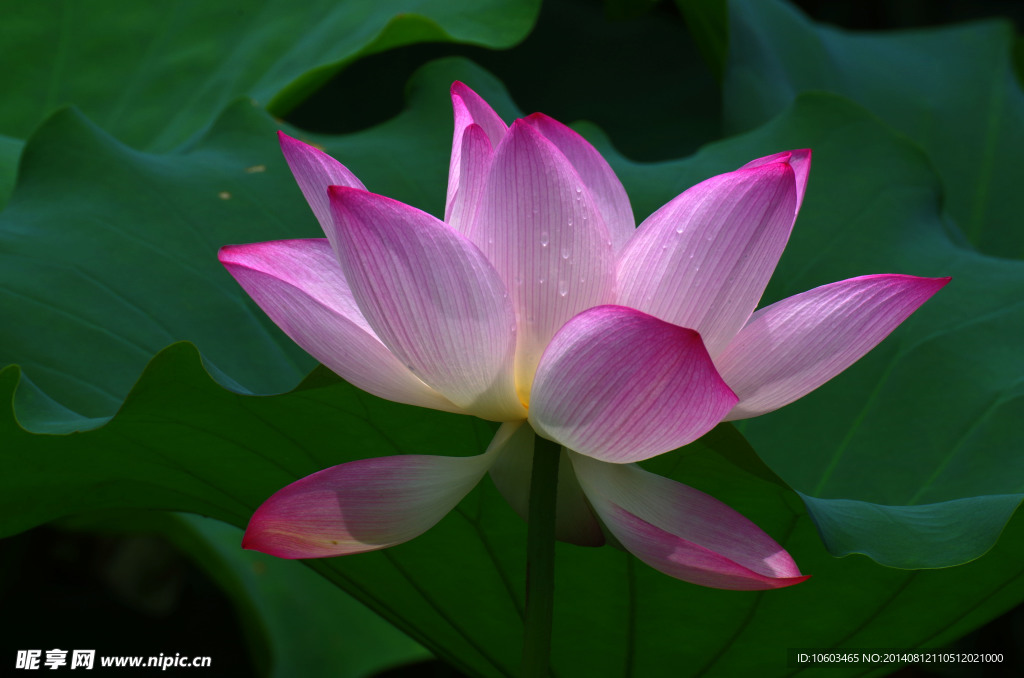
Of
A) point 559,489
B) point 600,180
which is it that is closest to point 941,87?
point 600,180

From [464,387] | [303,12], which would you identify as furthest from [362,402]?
[303,12]

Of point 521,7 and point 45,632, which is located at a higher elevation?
point 521,7

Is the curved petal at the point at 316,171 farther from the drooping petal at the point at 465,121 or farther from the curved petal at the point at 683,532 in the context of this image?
the curved petal at the point at 683,532

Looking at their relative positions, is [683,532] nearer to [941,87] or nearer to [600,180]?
[600,180]

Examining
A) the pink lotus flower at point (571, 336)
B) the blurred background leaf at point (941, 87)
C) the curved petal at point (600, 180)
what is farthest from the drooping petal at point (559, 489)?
the blurred background leaf at point (941, 87)

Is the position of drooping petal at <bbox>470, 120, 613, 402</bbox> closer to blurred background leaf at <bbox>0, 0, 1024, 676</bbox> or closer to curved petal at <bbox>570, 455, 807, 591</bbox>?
curved petal at <bbox>570, 455, 807, 591</bbox>

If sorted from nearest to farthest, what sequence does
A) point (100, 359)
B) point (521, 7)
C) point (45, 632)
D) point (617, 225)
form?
point (617, 225) < point (100, 359) < point (521, 7) < point (45, 632)

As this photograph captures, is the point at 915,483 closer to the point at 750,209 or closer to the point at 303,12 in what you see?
the point at 750,209
